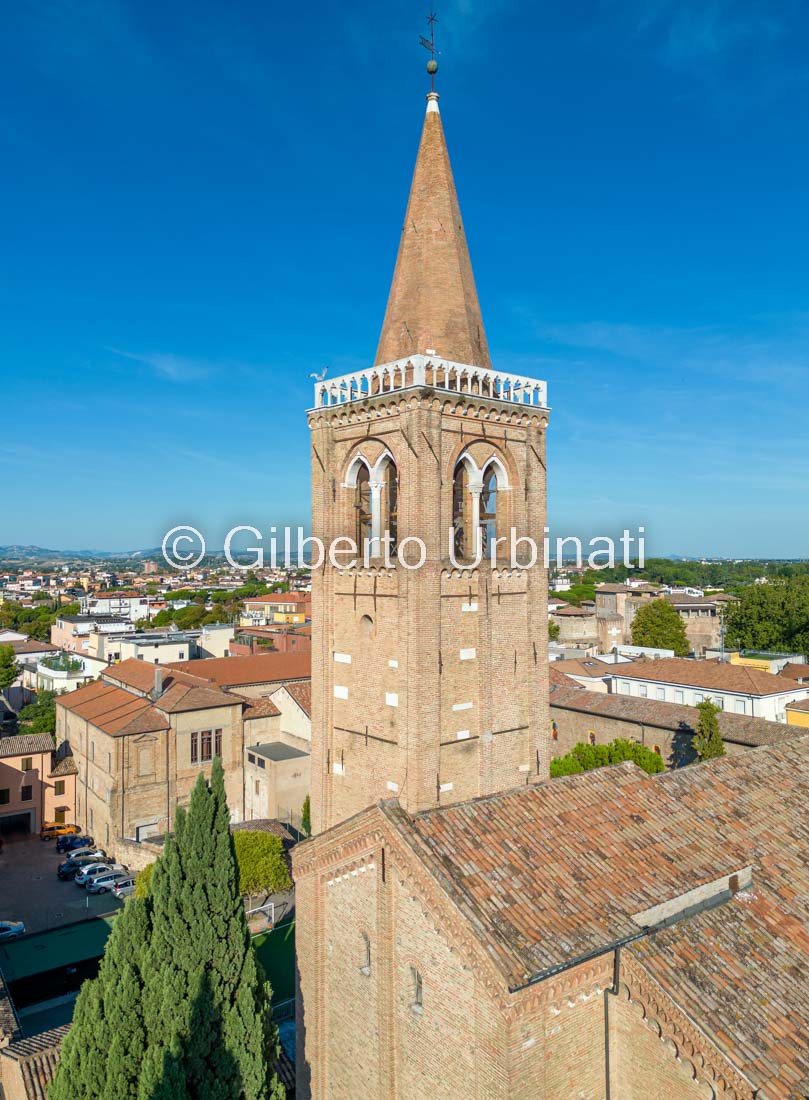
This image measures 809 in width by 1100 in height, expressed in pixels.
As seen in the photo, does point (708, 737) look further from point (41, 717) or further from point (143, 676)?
point (41, 717)

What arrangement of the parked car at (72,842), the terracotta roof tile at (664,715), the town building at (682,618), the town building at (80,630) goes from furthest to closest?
the town building at (682,618)
the town building at (80,630)
the parked car at (72,842)
the terracotta roof tile at (664,715)

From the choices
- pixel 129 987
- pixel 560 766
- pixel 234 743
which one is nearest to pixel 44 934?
pixel 234 743

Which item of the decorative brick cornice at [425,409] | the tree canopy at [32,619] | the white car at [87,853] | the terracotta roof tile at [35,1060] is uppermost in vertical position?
the decorative brick cornice at [425,409]

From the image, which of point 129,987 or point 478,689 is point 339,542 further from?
point 129,987

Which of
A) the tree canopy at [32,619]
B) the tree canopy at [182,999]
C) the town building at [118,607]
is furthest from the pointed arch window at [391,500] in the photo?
the town building at [118,607]

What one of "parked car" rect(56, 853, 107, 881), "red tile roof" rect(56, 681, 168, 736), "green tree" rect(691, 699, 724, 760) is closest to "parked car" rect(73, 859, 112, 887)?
"parked car" rect(56, 853, 107, 881)

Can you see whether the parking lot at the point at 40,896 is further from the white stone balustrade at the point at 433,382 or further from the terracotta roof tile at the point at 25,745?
the white stone balustrade at the point at 433,382

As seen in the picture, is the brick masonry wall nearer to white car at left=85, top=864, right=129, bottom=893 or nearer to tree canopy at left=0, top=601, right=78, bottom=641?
white car at left=85, top=864, right=129, bottom=893
